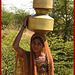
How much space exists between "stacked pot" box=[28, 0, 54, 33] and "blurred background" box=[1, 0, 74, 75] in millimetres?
4162

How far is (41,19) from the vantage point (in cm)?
386

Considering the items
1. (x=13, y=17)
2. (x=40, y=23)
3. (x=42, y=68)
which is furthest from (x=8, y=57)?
(x=40, y=23)

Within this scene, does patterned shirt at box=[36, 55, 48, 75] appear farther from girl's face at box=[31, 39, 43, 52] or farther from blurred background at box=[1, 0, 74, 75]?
blurred background at box=[1, 0, 74, 75]

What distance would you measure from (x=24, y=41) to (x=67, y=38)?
2370 millimetres

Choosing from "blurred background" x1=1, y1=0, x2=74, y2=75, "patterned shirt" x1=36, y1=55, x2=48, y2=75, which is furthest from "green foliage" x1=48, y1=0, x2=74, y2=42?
"patterned shirt" x1=36, y1=55, x2=48, y2=75

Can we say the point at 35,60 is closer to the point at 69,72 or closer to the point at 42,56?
the point at 42,56

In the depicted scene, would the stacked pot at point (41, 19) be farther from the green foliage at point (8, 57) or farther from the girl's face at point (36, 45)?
the green foliage at point (8, 57)

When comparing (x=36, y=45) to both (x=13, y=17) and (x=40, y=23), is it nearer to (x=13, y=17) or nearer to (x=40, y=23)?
(x=40, y=23)

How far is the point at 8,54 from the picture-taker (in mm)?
8367

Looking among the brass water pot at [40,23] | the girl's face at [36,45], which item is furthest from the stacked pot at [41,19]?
the girl's face at [36,45]

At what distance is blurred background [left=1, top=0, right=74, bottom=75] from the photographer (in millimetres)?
8422

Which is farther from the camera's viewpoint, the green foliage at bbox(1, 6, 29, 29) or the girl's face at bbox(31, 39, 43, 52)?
the green foliage at bbox(1, 6, 29, 29)

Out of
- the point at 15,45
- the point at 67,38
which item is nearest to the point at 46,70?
the point at 15,45

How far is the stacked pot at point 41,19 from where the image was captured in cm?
386
